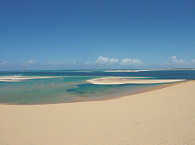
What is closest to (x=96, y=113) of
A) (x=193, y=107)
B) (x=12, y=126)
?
(x=12, y=126)

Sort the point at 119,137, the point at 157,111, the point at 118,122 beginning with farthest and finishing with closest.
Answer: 1. the point at 157,111
2. the point at 118,122
3. the point at 119,137

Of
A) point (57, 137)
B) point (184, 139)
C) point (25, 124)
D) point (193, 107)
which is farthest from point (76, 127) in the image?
point (193, 107)

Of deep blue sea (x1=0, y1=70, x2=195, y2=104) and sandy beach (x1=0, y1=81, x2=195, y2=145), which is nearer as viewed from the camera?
sandy beach (x1=0, y1=81, x2=195, y2=145)

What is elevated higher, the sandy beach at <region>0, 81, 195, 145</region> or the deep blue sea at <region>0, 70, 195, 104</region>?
the sandy beach at <region>0, 81, 195, 145</region>

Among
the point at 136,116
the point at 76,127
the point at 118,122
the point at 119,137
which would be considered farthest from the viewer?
the point at 136,116

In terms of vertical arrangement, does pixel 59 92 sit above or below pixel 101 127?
below

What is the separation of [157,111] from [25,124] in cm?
901

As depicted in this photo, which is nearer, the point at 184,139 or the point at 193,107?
the point at 184,139

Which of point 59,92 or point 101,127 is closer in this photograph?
point 101,127

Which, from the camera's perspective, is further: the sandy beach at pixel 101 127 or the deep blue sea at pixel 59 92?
the deep blue sea at pixel 59 92

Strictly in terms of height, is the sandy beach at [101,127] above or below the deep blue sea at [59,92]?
above

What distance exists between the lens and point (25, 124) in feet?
27.0

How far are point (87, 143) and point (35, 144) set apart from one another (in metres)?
2.38

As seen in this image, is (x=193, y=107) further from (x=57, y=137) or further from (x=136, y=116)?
(x=57, y=137)
